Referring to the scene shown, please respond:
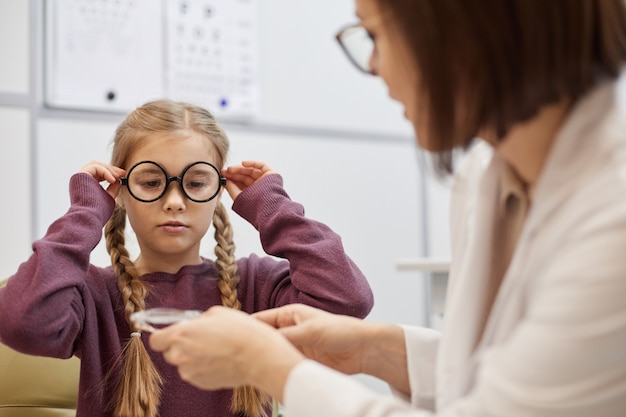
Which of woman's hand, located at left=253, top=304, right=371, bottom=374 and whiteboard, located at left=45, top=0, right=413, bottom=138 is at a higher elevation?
whiteboard, located at left=45, top=0, right=413, bottom=138

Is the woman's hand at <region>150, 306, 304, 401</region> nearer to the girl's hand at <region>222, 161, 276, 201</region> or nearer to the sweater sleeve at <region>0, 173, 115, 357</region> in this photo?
the sweater sleeve at <region>0, 173, 115, 357</region>

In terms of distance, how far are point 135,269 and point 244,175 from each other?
31 centimetres

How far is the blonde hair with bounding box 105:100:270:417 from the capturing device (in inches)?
52.4

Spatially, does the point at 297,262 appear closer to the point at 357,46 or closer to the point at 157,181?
the point at 157,181

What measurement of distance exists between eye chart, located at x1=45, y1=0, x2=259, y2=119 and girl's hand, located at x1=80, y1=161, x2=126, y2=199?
77 centimetres

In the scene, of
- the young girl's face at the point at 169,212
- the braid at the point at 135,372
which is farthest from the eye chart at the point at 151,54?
the braid at the point at 135,372

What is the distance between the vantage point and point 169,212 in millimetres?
1421

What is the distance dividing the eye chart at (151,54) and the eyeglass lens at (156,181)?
0.84 metres

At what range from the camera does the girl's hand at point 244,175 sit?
5.05 feet

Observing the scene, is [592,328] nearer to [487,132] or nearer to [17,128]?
[487,132]

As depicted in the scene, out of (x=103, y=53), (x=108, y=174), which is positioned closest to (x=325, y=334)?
(x=108, y=174)

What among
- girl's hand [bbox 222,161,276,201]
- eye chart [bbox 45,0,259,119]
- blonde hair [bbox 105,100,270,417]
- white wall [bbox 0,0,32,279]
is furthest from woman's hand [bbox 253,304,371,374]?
eye chart [bbox 45,0,259,119]

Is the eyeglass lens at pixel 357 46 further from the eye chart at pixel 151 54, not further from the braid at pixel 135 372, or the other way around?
the eye chart at pixel 151 54

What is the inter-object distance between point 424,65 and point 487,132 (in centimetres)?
11
